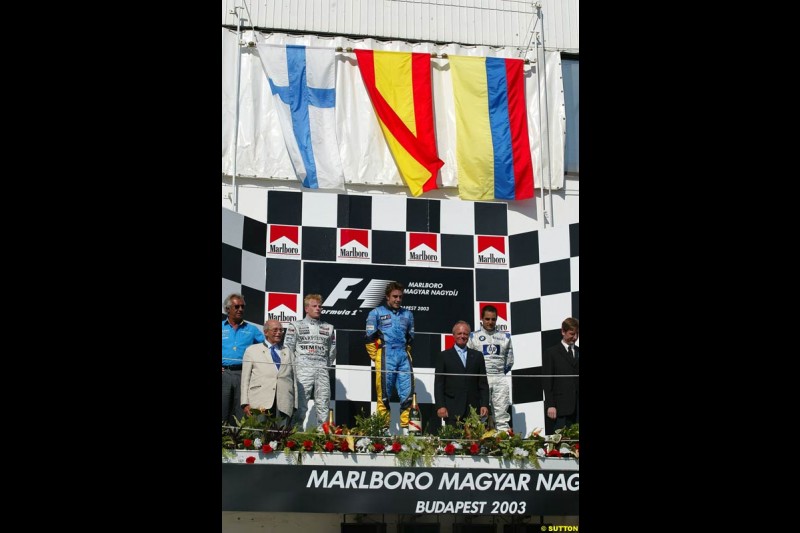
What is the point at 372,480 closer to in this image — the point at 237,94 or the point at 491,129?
the point at 491,129

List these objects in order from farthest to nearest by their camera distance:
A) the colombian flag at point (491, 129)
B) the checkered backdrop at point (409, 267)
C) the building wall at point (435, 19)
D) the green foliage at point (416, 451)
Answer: the building wall at point (435, 19), the colombian flag at point (491, 129), the checkered backdrop at point (409, 267), the green foliage at point (416, 451)

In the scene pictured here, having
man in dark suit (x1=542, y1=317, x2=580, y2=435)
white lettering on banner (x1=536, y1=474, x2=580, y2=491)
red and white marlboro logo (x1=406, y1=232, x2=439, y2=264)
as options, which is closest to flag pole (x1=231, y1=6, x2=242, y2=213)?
red and white marlboro logo (x1=406, y1=232, x2=439, y2=264)

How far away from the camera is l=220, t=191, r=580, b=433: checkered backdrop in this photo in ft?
25.7

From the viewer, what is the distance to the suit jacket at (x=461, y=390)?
6863 mm

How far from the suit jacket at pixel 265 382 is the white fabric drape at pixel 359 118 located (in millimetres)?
2623

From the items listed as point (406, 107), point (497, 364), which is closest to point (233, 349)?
point (497, 364)

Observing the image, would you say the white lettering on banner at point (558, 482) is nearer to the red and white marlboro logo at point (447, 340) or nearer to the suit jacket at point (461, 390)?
the suit jacket at point (461, 390)

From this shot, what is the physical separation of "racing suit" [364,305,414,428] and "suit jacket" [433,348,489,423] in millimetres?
272

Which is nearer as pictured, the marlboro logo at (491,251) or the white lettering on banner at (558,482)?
the white lettering on banner at (558,482)

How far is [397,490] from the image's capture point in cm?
670

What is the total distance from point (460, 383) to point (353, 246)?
188 centimetres

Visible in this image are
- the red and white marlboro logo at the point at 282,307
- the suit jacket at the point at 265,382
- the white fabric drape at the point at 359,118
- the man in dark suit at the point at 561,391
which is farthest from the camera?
the white fabric drape at the point at 359,118

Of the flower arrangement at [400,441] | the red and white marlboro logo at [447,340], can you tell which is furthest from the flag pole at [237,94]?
the flower arrangement at [400,441]

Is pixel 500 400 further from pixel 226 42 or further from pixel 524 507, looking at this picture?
pixel 226 42
